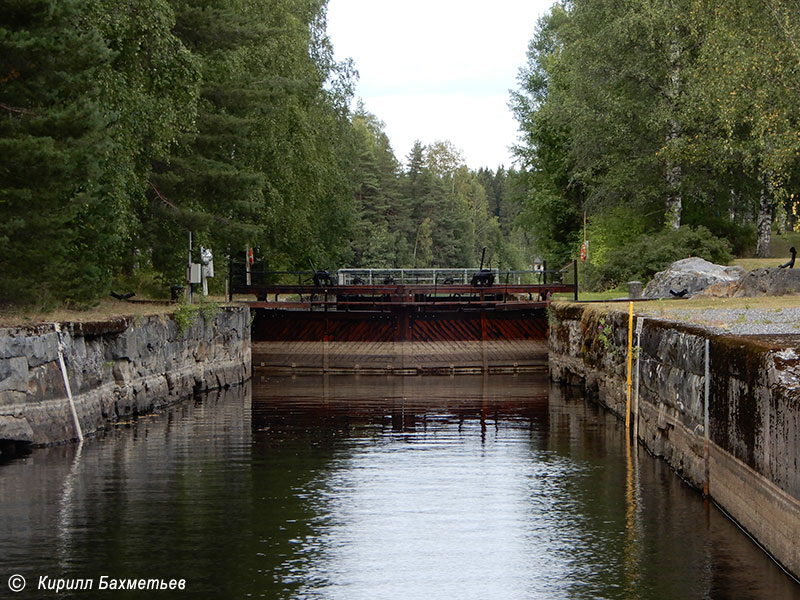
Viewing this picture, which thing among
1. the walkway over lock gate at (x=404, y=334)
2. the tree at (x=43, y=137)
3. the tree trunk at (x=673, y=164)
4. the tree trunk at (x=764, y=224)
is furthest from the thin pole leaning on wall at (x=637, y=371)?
the tree trunk at (x=764, y=224)

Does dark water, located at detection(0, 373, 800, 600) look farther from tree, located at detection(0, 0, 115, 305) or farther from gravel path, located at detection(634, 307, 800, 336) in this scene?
tree, located at detection(0, 0, 115, 305)

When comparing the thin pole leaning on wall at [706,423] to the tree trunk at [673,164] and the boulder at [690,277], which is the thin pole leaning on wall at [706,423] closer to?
the boulder at [690,277]

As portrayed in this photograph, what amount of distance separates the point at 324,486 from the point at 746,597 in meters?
5.92

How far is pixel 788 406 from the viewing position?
8578 millimetres

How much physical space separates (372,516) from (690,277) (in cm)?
1775

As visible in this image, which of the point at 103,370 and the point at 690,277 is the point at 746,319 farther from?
the point at 690,277

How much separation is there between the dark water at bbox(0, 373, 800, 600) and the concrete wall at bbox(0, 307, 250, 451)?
474 mm

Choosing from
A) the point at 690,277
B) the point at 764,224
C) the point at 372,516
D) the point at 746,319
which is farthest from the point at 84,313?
the point at 764,224

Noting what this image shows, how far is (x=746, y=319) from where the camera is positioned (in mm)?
16062

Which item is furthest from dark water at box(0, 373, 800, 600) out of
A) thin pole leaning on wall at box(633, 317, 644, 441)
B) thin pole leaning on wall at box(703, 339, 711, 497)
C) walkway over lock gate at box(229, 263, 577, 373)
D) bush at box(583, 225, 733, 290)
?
bush at box(583, 225, 733, 290)

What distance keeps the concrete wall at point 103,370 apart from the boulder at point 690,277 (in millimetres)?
10522

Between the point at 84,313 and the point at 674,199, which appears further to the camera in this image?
the point at 674,199

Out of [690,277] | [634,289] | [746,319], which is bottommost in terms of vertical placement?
[746,319]

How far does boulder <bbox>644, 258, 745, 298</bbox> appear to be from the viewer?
27.4 m
